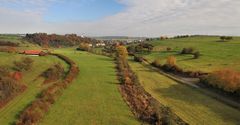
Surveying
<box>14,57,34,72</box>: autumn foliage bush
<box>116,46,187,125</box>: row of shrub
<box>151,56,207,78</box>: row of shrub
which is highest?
<box>14,57,34,72</box>: autumn foliage bush

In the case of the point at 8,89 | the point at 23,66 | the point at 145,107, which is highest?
the point at 23,66

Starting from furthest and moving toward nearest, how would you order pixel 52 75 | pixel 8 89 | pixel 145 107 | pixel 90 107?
1. pixel 52 75
2. pixel 8 89
3. pixel 145 107
4. pixel 90 107

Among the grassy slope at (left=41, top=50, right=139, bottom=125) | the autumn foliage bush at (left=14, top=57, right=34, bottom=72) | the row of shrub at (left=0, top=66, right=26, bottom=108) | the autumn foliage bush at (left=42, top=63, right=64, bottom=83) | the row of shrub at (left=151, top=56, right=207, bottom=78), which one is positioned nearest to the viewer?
the grassy slope at (left=41, top=50, right=139, bottom=125)

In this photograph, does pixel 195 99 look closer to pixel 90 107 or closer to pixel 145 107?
pixel 145 107

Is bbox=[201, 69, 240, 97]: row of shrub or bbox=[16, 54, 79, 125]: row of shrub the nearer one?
bbox=[16, 54, 79, 125]: row of shrub

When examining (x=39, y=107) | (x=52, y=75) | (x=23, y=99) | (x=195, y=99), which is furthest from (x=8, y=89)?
(x=195, y=99)

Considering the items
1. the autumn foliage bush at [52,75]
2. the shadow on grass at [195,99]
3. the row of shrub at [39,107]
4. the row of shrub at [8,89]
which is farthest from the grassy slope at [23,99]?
the shadow on grass at [195,99]

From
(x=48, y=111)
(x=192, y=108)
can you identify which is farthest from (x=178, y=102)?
(x=48, y=111)


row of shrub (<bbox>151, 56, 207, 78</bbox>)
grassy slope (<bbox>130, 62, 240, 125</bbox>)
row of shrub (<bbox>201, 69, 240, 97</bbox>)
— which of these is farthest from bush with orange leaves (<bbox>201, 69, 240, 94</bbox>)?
row of shrub (<bbox>151, 56, 207, 78</bbox>)

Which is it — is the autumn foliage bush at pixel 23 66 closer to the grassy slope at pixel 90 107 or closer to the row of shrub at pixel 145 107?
the grassy slope at pixel 90 107

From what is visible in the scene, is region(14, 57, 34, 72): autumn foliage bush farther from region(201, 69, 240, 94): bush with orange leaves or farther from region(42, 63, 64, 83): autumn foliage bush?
region(201, 69, 240, 94): bush with orange leaves
